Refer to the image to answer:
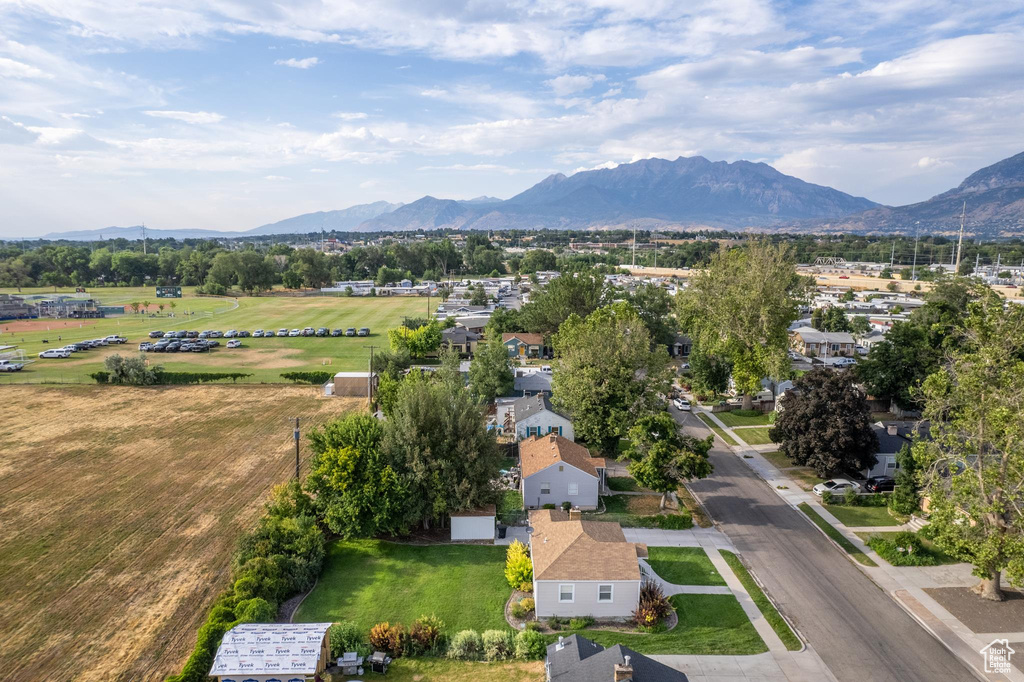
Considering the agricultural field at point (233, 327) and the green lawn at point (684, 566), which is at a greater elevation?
the agricultural field at point (233, 327)

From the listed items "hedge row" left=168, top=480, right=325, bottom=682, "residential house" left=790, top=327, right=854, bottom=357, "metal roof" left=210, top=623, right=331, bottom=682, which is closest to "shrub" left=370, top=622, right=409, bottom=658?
"metal roof" left=210, top=623, right=331, bottom=682

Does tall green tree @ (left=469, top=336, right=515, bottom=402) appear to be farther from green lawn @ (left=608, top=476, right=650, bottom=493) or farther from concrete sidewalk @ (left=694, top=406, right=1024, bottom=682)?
concrete sidewalk @ (left=694, top=406, right=1024, bottom=682)

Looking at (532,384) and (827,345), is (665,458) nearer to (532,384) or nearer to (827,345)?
(532,384)

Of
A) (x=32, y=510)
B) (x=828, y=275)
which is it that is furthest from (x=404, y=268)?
(x=32, y=510)

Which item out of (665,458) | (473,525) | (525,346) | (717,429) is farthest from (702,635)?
(525,346)

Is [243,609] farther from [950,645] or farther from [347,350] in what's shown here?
[347,350]

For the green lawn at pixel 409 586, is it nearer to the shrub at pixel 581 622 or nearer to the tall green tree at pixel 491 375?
the shrub at pixel 581 622

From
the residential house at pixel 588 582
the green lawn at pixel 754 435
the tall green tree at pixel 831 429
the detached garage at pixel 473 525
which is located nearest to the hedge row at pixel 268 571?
the detached garage at pixel 473 525
